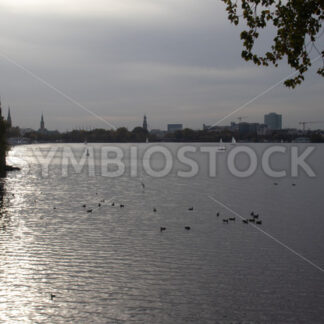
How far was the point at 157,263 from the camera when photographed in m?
31.6

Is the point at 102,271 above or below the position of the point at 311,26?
below

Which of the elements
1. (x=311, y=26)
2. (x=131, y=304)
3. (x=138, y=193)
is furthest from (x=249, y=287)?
(x=138, y=193)

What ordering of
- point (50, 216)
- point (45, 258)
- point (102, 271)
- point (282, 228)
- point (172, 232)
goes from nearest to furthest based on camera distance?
point (102, 271) → point (45, 258) → point (172, 232) → point (282, 228) → point (50, 216)

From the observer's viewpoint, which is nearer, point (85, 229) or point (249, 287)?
point (249, 287)

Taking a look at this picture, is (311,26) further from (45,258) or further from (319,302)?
(45,258)

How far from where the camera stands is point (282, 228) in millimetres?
45000

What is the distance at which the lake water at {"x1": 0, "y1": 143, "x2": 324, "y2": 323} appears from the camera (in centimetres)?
2373

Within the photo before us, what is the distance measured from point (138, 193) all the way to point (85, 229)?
30.7m

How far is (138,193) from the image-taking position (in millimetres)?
73125

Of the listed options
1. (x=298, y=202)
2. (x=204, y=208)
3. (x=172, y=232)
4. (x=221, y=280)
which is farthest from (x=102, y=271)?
(x=298, y=202)

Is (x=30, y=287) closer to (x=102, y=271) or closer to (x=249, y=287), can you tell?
(x=102, y=271)

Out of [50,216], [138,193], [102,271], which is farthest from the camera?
[138,193]

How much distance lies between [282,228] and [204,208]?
14.2 meters

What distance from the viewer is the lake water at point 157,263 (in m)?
23.7
